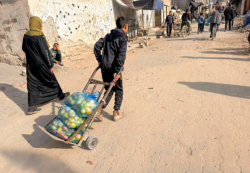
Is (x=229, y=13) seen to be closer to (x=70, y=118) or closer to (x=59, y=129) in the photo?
(x=70, y=118)

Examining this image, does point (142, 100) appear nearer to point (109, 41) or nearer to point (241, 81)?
point (109, 41)

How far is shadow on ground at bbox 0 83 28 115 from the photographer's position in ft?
13.1

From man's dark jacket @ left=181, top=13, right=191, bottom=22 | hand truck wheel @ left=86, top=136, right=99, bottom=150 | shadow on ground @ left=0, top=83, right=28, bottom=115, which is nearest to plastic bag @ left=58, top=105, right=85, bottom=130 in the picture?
hand truck wheel @ left=86, top=136, right=99, bottom=150

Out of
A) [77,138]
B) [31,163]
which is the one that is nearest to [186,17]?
[77,138]

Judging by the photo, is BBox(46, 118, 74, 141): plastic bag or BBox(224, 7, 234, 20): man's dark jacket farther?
BBox(224, 7, 234, 20): man's dark jacket

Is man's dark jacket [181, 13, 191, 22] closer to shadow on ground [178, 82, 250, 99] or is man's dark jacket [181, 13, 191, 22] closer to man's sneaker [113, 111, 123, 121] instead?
shadow on ground [178, 82, 250, 99]

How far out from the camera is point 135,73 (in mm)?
5652

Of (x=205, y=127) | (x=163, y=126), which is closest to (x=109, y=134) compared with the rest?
(x=163, y=126)

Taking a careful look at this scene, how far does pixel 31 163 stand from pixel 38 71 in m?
1.89

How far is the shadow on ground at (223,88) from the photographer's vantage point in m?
3.88

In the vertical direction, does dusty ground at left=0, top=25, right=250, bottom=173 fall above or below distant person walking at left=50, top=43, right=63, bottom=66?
below

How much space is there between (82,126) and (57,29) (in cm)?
575

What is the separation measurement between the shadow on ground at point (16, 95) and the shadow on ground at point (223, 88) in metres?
3.97

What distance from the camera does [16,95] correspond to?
4.46 meters
